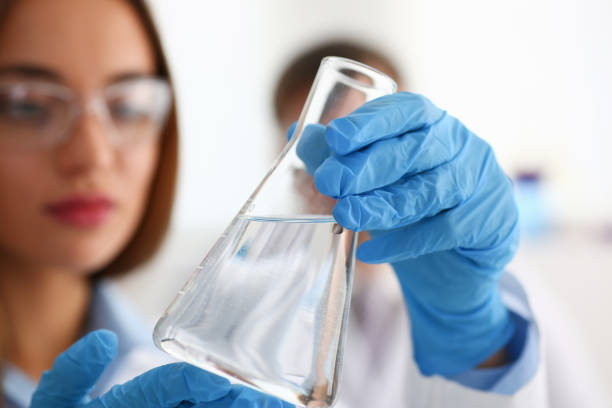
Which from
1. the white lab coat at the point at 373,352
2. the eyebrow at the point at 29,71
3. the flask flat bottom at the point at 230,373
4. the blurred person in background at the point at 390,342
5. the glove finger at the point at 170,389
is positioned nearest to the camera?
the flask flat bottom at the point at 230,373

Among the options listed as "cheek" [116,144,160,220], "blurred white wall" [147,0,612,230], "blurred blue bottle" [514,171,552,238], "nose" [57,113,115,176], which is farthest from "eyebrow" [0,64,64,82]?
"blurred blue bottle" [514,171,552,238]

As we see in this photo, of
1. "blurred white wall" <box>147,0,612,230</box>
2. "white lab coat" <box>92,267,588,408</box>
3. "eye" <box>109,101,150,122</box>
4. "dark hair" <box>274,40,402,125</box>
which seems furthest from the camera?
"blurred white wall" <box>147,0,612,230</box>

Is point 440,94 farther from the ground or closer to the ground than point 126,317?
farther from the ground

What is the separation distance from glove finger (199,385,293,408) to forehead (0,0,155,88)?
85 centimetres

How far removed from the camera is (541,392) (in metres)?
0.80

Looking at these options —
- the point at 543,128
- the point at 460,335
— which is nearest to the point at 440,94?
the point at 543,128

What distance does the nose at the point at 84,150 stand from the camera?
112 centimetres

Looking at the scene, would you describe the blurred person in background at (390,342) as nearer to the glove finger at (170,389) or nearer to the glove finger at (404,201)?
the glove finger at (404,201)

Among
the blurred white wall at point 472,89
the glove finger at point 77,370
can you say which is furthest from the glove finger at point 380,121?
the blurred white wall at point 472,89

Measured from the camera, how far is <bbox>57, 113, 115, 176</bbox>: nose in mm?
1117

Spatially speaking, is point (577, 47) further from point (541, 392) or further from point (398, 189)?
point (398, 189)

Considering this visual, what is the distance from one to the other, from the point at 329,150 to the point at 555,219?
78.1 inches

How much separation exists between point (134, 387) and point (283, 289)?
0.81 feet

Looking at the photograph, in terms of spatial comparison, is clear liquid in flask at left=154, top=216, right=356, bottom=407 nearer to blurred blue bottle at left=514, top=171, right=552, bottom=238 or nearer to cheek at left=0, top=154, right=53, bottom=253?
cheek at left=0, top=154, right=53, bottom=253
